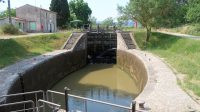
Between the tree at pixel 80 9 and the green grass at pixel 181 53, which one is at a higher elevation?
the tree at pixel 80 9

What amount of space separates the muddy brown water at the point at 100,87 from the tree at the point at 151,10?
570cm

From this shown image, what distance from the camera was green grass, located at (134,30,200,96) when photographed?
13980 mm

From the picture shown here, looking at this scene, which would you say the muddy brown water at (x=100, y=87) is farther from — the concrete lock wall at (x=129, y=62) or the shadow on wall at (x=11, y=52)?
the shadow on wall at (x=11, y=52)

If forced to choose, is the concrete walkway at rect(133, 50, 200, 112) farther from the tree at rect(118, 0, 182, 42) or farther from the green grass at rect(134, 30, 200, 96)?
the tree at rect(118, 0, 182, 42)

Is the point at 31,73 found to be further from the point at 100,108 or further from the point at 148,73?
the point at 148,73

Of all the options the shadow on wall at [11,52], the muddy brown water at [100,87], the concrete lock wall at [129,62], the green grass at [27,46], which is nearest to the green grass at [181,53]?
the concrete lock wall at [129,62]

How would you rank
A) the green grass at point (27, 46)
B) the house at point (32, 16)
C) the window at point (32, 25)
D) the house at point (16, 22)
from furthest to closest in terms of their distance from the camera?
the window at point (32, 25) → the house at point (32, 16) → the house at point (16, 22) → the green grass at point (27, 46)

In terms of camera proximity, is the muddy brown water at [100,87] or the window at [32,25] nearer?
the muddy brown water at [100,87]

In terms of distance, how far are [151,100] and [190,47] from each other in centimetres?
1390

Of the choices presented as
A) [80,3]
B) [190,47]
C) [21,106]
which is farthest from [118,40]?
[80,3]

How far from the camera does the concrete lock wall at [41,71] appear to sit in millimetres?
13625

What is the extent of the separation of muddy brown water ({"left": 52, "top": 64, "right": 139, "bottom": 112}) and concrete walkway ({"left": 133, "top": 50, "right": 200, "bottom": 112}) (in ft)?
6.11

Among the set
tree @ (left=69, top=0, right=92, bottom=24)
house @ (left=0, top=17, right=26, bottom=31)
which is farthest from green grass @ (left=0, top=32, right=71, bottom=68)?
tree @ (left=69, top=0, right=92, bottom=24)

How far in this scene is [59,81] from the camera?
2247 centimetres
